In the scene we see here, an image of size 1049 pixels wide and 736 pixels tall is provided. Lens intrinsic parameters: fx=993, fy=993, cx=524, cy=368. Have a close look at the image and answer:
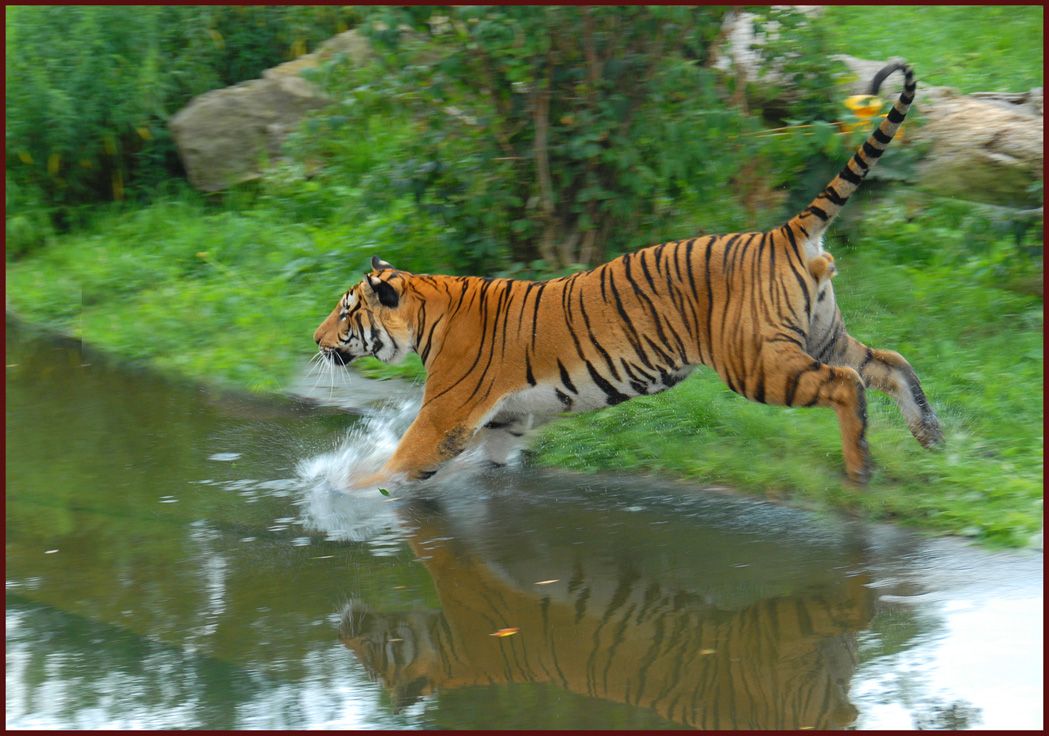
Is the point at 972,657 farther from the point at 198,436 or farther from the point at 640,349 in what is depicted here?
the point at 198,436

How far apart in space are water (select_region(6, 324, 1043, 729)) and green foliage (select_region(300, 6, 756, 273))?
2.32 metres

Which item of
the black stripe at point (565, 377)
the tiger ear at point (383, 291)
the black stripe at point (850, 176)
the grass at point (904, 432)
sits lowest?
the grass at point (904, 432)

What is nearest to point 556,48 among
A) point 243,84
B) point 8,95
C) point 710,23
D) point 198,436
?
point 710,23

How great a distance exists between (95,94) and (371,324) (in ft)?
A: 22.4

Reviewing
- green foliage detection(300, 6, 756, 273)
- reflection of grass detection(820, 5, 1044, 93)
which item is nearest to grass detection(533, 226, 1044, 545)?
green foliage detection(300, 6, 756, 273)

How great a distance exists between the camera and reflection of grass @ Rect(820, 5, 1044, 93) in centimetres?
919

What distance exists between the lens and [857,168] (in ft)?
14.5

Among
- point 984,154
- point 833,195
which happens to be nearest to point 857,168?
point 833,195

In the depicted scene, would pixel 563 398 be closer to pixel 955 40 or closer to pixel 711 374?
pixel 711 374

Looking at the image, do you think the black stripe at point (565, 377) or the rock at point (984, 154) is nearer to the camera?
the black stripe at point (565, 377)

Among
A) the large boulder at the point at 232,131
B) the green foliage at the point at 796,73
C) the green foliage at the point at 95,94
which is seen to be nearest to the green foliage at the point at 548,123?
the green foliage at the point at 796,73

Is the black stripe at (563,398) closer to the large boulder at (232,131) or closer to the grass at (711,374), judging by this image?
the grass at (711,374)

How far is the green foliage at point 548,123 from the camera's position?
20.9 feet

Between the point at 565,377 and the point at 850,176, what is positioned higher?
the point at 850,176
